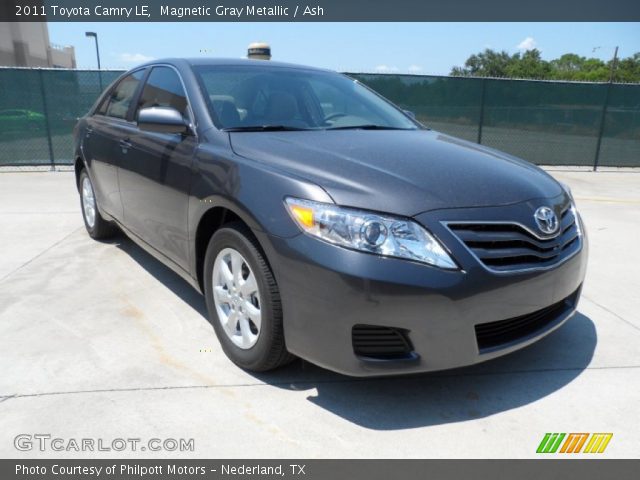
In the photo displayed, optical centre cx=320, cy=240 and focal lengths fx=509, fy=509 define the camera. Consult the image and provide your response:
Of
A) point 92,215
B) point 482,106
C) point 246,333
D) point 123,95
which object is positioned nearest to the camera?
point 246,333

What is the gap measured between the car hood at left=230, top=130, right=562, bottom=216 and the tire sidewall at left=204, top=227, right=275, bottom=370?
412mm

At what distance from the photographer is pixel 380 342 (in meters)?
2.13

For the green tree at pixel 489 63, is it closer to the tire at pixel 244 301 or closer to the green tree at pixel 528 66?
the green tree at pixel 528 66

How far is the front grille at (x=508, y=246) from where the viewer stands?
2145mm

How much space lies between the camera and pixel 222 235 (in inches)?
102

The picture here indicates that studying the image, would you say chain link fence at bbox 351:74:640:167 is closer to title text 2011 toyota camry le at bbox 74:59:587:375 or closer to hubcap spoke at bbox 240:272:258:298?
title text 2011 toyota camry le at bbox 74:59:587:375

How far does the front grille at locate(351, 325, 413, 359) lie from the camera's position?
2117mm

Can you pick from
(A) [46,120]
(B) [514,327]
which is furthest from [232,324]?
(A) [46,120]

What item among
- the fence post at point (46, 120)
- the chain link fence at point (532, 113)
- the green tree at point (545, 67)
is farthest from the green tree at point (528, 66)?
the fence post at point (46, 120)

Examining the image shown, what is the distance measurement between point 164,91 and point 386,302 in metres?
2.30

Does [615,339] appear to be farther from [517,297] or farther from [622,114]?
[622,114]

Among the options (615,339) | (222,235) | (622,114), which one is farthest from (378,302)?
(622,114)

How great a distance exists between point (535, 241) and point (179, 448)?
1798 mm

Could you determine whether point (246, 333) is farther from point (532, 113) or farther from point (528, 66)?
point (528, 66)
